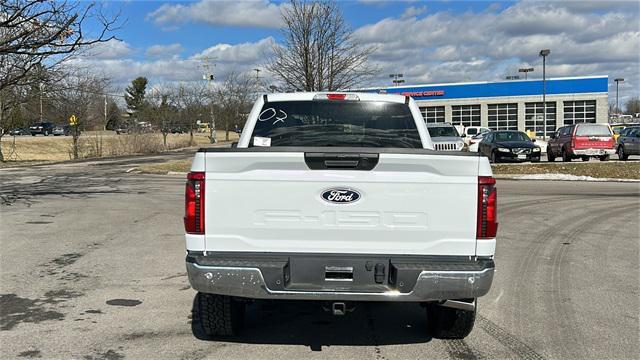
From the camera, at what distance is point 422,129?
580 cm

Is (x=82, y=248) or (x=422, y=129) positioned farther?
(x=82, y=248)

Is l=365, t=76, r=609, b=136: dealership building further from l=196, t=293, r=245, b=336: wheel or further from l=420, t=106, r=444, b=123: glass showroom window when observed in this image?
l=196, t=293, r=245, b=336: wheel

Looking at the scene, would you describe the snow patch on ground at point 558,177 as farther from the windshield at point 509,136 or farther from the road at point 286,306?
the road at point 286,306

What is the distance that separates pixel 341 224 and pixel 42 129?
8283 cm

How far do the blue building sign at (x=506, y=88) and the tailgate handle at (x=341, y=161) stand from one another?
56.3 m

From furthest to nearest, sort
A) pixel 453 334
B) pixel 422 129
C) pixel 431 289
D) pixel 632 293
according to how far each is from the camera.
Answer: pixel 632 293 → pixel 422 129 → pixel 453 334 → pixel 431 289

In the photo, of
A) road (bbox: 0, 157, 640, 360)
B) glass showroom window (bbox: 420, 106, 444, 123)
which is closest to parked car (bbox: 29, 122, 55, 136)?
glass showroom window (bbox: 420, 106, 444, 123)

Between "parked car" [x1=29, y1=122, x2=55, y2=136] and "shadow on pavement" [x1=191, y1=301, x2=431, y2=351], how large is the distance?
80978 millimetres

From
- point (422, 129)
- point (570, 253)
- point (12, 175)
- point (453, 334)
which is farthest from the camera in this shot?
point (12, 175)

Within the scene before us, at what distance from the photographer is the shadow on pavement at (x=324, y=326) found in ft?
16.3

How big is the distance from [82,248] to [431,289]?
6.53m

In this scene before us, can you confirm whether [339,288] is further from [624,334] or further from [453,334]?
[624,334]

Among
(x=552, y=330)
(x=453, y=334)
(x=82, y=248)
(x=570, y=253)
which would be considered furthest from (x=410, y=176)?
(x=82, y=248)

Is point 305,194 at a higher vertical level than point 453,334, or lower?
higher
